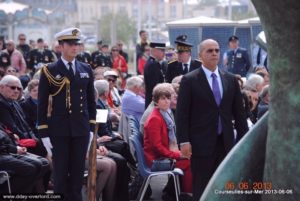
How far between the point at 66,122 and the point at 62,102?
0.62ft

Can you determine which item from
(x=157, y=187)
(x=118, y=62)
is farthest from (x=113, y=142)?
(x=118, y=62)

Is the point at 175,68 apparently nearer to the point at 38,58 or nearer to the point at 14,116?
the point at 14,116

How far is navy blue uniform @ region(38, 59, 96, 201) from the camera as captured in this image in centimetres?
659

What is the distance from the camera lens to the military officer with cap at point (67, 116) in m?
6.59

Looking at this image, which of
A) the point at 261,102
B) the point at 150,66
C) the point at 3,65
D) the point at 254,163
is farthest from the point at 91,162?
the point at 3,65

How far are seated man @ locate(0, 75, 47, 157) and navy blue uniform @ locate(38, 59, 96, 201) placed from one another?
1040 mm

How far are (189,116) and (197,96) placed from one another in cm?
18

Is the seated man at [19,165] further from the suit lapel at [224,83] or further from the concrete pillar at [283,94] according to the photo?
the concrete pillar at [283,94]

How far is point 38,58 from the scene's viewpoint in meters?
18.5

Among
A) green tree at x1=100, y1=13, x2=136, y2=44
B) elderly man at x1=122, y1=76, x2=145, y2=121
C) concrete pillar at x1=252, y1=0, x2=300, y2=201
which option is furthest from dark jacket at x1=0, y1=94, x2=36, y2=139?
green tree at x1=100, y1=13, x2=136, y2=44

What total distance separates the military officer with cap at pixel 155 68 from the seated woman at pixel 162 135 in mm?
2725

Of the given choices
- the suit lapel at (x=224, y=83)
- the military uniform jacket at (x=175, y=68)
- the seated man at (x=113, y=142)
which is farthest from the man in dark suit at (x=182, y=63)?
the suit lapel at (x=224, y=83)

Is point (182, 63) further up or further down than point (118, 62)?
further up

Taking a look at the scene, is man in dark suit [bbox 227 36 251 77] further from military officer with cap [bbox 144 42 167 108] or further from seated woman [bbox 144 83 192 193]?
seated woman [bbox 144 83 192 193]
